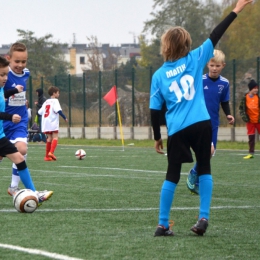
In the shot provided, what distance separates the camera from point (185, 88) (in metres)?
7.40

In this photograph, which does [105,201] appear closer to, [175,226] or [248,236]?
[175,226]

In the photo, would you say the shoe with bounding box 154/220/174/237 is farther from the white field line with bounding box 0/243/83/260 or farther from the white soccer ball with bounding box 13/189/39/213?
the white soccer ball with bounding box 13/189/39/213

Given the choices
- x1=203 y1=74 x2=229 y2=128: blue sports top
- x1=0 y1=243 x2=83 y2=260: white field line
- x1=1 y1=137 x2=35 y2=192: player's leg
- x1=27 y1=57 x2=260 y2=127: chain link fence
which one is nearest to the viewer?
x1=0 y1=243 x2=83 y2=260: white field line

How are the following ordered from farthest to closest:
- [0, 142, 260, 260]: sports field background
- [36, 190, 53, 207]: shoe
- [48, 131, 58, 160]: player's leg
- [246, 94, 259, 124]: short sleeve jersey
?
[246, 94, 259, 124]: short sleeve jersey, [48, 131, 58, 160]: player's leg, [36, 190, 53, 207]: shoe, [0, 142, 260, 260]: sports field background

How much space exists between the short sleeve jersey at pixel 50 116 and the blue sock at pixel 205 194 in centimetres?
1447

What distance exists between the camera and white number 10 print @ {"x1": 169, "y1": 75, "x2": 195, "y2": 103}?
7.40 m

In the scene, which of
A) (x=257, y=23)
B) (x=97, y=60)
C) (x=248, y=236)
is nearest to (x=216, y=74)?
(x=248, y=236)

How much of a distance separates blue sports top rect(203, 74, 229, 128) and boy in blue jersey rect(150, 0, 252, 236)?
3826 mm

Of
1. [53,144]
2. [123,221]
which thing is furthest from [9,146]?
[53,144]

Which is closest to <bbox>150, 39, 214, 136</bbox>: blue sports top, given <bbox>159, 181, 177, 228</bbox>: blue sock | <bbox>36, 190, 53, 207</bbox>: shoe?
<bbox>159, 181, 177, 228</bbox>: blue sock

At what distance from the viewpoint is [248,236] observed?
284 inches

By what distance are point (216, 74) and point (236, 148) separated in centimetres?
1476

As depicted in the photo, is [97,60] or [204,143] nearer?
[204,143]

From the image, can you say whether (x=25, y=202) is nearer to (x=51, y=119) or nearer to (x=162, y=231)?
(x=162, y=231)
